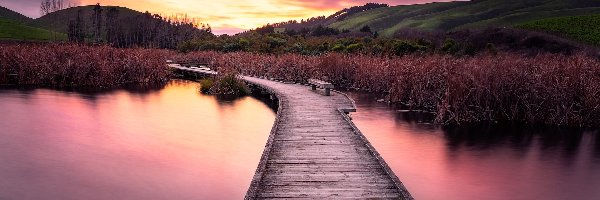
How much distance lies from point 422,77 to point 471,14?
359ft

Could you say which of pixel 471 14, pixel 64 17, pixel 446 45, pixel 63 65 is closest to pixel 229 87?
pixel 63 65

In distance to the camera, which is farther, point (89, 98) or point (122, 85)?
point (122, 85)

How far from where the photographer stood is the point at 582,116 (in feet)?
59.5

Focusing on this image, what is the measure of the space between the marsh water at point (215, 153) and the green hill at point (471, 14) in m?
81.3

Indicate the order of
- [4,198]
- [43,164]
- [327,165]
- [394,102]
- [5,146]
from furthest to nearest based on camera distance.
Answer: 1. [394,102]
2. [5,146]
3. [43,164]
4. [4,198]
5. [327,165]

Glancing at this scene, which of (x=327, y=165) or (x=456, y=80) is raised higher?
(x=456, y=80)

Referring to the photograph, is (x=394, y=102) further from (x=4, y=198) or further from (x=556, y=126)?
(x=4, y=198)

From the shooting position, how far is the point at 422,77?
71.6 feet

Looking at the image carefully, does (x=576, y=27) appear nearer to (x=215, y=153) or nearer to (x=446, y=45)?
(x=446, y=45)

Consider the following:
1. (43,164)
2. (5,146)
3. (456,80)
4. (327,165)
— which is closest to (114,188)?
(43,164)

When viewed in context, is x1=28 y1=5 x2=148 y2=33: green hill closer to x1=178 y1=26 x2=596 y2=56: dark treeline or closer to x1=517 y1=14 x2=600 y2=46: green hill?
x1=178 y1=26 x2=596 y2=56: dark treeline

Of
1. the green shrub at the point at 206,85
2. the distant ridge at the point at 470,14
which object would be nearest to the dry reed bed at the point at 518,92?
the green shrub at the point at 206,85

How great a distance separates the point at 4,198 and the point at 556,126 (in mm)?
18177

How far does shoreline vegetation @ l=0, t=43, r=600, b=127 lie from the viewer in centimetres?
1819
